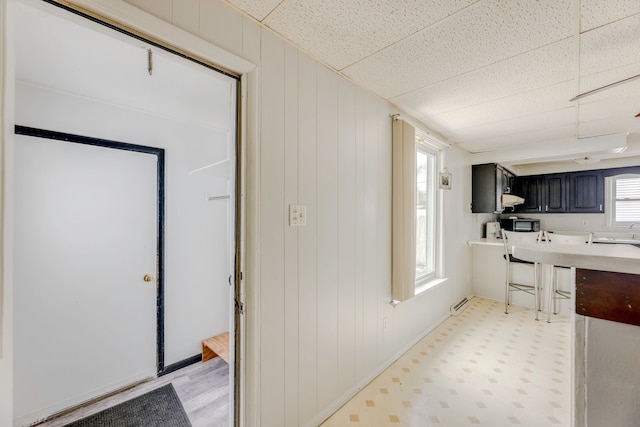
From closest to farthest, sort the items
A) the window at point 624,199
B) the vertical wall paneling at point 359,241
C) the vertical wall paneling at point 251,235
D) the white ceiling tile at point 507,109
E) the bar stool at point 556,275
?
1. the vertical wall paneling at point 251,235
2. the vertical wall paneling at point 359,241
3. the white ceiling tile at point 507,109
4. the bar stool at point 556,275
5. the window at point 624,199

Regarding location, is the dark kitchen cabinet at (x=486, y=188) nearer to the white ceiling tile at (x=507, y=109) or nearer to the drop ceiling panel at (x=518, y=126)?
the drop ceiling panel at (x=518, y=126)

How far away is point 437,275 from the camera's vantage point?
3354 millimetres

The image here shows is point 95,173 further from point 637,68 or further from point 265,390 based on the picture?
point 637,68

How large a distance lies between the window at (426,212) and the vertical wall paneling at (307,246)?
6.48ft

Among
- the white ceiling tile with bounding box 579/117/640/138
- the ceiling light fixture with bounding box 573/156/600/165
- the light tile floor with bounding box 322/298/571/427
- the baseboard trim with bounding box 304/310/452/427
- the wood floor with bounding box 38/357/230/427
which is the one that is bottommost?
the wood floor with bounding box 38/357/230/427

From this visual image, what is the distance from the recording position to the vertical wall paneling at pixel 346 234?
188 centimetres

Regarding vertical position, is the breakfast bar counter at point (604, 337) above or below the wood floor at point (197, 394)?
above

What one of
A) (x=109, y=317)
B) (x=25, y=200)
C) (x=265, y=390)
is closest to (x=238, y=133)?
(x=265, y=390)

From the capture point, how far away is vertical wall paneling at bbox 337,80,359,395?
1.88m

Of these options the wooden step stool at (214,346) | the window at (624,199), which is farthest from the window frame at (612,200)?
the wooden step stool at (214,346)

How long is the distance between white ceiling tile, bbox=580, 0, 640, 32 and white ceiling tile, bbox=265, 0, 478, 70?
0.56m

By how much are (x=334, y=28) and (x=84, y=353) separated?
282 cm

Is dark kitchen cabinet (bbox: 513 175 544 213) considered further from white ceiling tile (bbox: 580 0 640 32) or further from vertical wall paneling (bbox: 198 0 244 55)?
vertical wall paneling (bbox: 198 0 244 55)

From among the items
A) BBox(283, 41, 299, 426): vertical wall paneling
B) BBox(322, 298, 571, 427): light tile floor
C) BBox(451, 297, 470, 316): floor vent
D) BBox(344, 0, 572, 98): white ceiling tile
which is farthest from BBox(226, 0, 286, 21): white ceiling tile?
BBox(451, 297, 470, 316): floor vent
